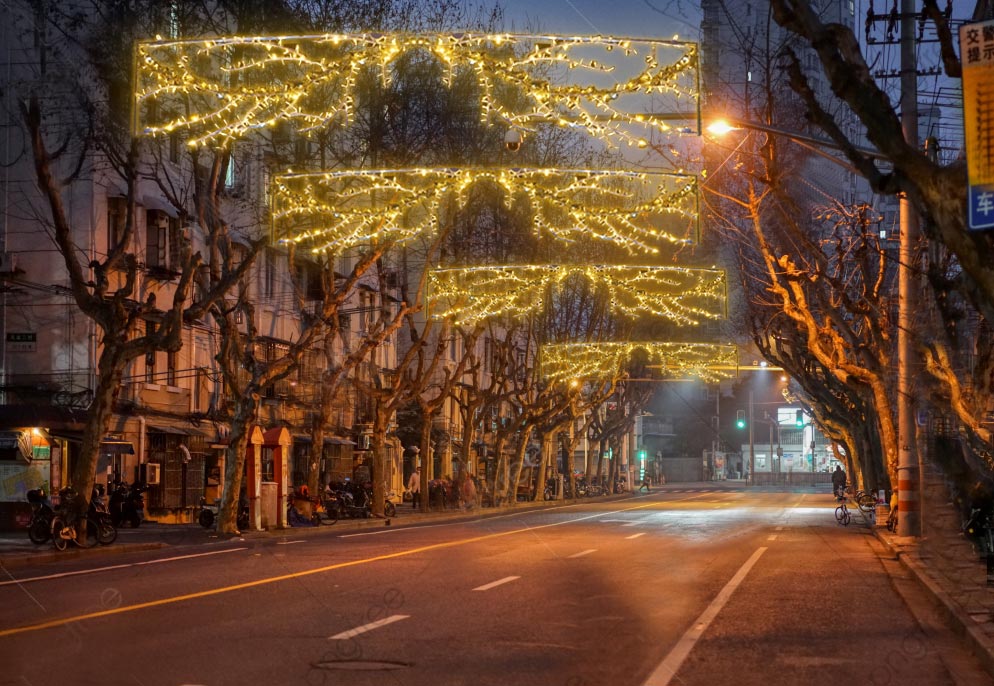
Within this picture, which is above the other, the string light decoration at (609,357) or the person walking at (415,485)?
the string light decoration at (609,357)

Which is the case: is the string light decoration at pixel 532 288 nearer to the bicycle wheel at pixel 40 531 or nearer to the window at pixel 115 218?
the window at pixel 115 218

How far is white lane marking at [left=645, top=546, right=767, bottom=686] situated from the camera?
9430mm

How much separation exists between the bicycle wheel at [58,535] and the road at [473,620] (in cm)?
231

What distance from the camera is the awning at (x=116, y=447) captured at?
1308 inches

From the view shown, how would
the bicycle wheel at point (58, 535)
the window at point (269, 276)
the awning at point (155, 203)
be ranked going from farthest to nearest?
the window at point (269, 276)
the awning at point (155, 203)
the bicycle wheel at point (58, 535)

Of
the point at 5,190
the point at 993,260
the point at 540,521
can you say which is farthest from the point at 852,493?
the point at 993,260

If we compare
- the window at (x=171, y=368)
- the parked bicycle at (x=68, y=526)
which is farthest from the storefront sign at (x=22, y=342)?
A: the parked bicycle at (x=68, y=526)

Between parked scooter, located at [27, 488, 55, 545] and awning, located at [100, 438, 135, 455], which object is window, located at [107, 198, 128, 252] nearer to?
awning, located at [100, 438, 135, 455]

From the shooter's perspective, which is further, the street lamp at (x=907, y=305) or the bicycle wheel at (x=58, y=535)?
the bicycle wheel at (x=58, y=535)

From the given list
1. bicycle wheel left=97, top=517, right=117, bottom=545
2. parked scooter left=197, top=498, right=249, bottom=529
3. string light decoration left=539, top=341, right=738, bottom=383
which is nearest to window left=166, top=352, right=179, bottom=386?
parked scooter left=197, top=498, right=249, bottom=529

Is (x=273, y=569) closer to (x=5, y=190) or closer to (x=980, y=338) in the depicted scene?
(x=980, y=338)

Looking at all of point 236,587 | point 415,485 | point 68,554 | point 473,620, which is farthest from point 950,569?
point 415,485

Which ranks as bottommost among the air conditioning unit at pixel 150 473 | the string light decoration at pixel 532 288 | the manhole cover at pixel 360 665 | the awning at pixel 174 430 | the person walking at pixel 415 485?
the person walking at pixel 415 485

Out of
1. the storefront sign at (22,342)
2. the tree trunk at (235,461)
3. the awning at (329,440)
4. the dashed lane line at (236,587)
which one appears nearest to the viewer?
the dashed lane line at (236,587)
